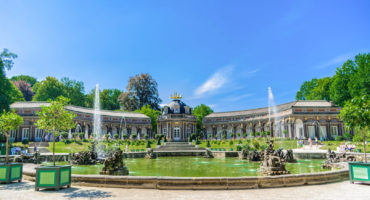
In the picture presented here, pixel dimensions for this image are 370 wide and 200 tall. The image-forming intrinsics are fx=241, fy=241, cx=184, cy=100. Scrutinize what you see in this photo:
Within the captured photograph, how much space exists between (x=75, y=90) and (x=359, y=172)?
224ft

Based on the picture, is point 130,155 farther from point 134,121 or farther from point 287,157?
point 134,121

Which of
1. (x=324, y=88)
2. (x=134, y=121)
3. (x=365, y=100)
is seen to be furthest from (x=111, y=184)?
(x=324, y=88)

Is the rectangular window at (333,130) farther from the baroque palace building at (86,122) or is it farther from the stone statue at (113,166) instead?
the stone statue at (113,166)

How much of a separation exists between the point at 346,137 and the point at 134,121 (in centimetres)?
4169

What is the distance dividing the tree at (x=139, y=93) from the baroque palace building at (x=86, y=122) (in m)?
9.53

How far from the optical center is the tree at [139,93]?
66.9 m

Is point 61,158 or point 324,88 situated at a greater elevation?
point 324,88

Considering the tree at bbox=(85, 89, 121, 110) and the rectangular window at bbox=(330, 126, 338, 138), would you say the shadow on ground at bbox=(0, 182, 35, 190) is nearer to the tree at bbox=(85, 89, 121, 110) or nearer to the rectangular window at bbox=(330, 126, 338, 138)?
the rectangular window at bbox=(330, 126, 338, 138)

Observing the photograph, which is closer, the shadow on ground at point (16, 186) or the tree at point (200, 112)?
the shadow on ground at point (16, 186)

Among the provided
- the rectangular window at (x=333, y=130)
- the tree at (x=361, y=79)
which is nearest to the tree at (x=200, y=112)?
the rectangular window at (x=333, y=130)

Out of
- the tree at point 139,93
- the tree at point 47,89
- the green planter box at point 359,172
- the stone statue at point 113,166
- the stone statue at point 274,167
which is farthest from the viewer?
the tree at point 139,93

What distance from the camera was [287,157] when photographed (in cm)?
1862

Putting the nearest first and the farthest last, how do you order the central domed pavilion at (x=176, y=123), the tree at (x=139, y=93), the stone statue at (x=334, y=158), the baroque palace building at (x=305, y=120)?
the stone statue at (x=334, y=158) → the baroque palace building at (x=305, y=120) → the central domed pavilion at (x=176, y=123) → the tree at (x=139, y=93)

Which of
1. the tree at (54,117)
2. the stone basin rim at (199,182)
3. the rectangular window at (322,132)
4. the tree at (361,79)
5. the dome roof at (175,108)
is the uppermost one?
the tree at (361,79)
